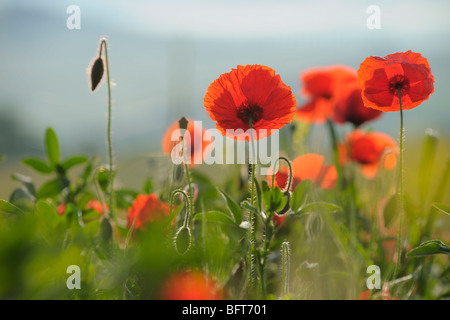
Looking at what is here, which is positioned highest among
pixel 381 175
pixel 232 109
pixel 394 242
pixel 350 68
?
pixel 350 68

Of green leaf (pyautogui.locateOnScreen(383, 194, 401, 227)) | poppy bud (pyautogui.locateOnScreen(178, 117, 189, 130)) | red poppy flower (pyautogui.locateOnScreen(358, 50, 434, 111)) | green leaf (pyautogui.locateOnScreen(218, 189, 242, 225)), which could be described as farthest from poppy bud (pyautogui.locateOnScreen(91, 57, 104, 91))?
green leaf (pyautogui.locateOnScreen(383, 194, 401, 227))

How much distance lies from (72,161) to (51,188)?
0.22ft

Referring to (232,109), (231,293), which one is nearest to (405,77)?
(232,109)

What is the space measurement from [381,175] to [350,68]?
14.1 inches

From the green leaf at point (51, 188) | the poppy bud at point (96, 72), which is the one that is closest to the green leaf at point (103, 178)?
the green leaf at point (51, 188)

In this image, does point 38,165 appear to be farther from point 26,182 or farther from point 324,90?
point 324,90

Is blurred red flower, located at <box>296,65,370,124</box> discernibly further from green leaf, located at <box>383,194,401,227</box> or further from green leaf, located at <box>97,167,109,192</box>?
green leaf, located at <box>97,167,109,192</box>

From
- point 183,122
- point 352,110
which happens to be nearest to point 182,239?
point 183,122

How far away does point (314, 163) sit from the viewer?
2.60 ft

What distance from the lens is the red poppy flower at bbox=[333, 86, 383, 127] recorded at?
47.0 inches

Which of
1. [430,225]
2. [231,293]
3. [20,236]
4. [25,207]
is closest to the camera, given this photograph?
[20,236]

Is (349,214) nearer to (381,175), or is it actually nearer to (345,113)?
(381,175)

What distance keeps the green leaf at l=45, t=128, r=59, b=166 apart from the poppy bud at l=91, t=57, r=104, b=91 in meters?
0.25

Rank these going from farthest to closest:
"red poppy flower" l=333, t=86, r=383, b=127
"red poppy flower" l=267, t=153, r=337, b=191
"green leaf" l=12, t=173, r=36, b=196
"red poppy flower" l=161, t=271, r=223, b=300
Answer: "red poppy flower" l=333, t=86, r=383, b=127
"green leaf" l=12, t=173, r=36, b=196
"red poppy flower" l=267, t=153, r=337, b=191
"red poppy flower" l=161, t=271, r=223, b=300
